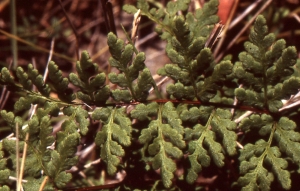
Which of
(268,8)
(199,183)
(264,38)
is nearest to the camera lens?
(264,38)

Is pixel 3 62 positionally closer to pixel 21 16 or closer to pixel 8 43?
pixel 8 43

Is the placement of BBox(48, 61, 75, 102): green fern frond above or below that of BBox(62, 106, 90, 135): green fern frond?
above

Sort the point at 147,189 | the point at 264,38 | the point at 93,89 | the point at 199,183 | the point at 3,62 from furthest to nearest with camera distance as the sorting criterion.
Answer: the point at 3,62, the point at 199,183, the point at 147,189, the point at 93,89, the point at 264,38

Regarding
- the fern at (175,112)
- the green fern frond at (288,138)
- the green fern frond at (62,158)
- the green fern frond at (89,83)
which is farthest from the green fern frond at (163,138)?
the green fern frond at (288,138)

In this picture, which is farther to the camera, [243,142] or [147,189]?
[243,142]

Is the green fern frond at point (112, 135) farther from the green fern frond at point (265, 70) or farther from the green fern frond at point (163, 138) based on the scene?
the green fern frond at point (265, 70)

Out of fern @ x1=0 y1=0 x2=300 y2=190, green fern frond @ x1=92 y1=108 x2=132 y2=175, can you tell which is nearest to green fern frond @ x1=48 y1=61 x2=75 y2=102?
fern @ x1=0 y1=0 x2=300 y2=190

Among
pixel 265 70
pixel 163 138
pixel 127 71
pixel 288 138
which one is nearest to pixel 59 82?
pixel 127 71

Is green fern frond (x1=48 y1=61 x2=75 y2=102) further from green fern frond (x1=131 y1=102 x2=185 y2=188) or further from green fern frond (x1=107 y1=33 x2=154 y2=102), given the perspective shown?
green fern frond (x1=131 y1=102 x2=185 y2=188)

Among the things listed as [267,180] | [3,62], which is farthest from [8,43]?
[267,180]

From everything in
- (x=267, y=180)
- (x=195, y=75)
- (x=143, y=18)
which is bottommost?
(x=267, y=180)

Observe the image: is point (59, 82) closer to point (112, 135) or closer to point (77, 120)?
point (77, 120)
